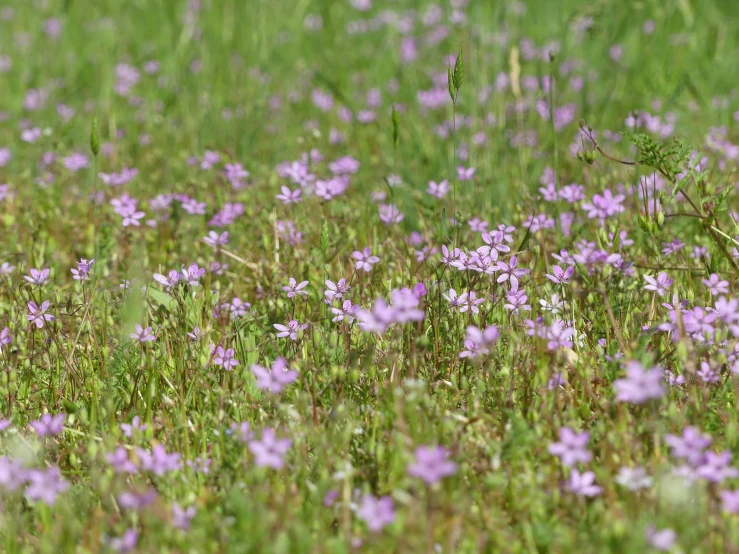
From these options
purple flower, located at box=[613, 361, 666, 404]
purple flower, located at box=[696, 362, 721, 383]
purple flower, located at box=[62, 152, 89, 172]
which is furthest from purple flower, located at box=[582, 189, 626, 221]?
purple flower, located at box=[62, 152, 89, 172]

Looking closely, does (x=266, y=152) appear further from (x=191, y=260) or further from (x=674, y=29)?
(x=674, y=29)

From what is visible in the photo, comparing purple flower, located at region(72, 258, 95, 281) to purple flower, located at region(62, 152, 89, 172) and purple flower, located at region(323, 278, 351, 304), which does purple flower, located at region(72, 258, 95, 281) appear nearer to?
purple flower, located at region(323, 278, 351, 304)

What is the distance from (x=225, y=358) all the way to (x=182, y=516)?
2.69 feet

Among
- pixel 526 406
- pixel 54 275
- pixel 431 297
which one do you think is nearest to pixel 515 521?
pixel 526 406

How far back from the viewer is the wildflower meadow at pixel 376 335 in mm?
1985

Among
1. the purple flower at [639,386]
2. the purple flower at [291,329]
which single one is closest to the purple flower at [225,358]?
the purple flower at [291,329]

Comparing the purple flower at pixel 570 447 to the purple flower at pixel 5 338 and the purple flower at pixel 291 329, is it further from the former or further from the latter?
the purple flower at pixel 5 338

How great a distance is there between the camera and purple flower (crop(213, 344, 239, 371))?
266cm

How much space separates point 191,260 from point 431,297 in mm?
1299

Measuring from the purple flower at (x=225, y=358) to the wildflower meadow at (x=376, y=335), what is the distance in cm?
1

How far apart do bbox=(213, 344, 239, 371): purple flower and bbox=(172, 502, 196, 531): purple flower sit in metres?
0.62

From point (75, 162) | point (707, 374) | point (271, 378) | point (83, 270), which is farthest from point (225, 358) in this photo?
point (75, 162)

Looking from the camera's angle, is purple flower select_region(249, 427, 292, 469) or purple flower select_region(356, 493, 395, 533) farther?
purple flower select_region(249, 427, 292, 469)

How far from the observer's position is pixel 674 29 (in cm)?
707
